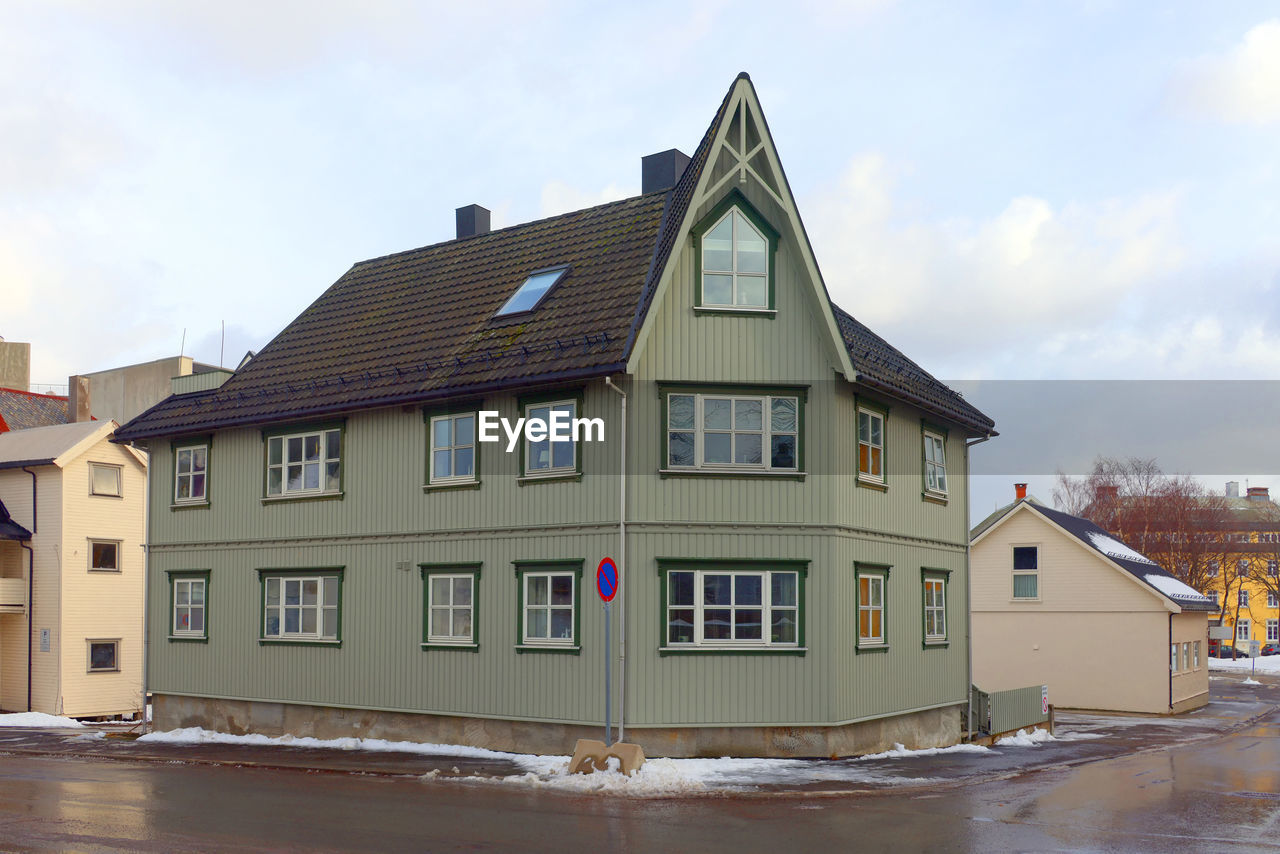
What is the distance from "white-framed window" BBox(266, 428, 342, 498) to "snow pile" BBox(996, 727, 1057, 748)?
14.4 metres

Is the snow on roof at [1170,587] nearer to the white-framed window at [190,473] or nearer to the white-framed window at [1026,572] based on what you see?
the white-framed window at [1026,572]

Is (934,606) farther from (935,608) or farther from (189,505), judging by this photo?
(189,505)

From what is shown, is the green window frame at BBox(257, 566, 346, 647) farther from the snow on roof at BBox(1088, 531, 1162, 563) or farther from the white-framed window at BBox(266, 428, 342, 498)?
the snow on roof at BBox(1088, 531, 1162, 563)

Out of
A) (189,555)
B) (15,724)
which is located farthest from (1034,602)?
(15,724)

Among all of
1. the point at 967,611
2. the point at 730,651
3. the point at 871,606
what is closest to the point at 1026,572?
the point at 967,611

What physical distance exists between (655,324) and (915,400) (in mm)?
5771

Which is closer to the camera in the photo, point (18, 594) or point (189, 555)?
point (189, 555)

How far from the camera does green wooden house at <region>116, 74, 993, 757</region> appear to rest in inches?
818

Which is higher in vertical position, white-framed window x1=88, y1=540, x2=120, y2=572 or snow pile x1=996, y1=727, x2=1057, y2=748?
white-framed window x1=88, y1=540, x2=120, y2=572

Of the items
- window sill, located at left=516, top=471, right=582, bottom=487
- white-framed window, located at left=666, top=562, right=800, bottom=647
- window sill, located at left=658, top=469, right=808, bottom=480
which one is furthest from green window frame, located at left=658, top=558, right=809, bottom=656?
window sill, located at left=516, top=471, right=582, bottom=487

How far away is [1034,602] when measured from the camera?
42.9 metres

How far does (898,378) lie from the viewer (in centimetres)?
A: 2398

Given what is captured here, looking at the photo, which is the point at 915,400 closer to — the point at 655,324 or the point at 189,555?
the point at 655,324

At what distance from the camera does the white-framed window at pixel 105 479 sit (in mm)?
43625
